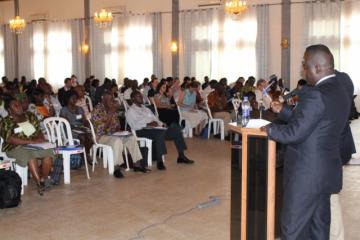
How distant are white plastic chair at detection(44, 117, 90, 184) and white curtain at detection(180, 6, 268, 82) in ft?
28.5

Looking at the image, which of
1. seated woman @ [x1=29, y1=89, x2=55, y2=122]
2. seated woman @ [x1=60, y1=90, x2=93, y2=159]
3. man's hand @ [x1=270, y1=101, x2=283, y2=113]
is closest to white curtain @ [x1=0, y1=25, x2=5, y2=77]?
seated woman @ [x1=29, y1=89, x2=55, y2=122]

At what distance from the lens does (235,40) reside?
15.0 m

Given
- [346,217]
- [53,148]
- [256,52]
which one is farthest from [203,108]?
[346,217]

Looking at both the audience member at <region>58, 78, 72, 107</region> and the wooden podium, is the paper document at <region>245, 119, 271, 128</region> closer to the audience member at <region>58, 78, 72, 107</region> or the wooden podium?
the wooden podium

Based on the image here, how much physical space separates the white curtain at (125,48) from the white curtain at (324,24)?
15.5 ft

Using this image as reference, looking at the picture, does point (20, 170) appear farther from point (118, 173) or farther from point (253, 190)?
point (253, 190)

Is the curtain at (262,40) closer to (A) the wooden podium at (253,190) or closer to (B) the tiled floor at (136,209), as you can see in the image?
(B) the tiled floor at (136,209)

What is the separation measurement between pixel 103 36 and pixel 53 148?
11.6 metres

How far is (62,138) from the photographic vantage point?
6.96 meters

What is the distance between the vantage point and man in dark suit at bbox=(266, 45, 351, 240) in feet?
9.32

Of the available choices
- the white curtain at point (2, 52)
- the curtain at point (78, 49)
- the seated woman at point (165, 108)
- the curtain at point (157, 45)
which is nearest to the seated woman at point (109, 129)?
the seated woman at point (165, 108)

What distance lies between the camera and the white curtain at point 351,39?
13.7 meters

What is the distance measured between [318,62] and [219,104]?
7942 millimetres

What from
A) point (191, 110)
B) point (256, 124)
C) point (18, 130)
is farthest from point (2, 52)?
point (256, 124)
